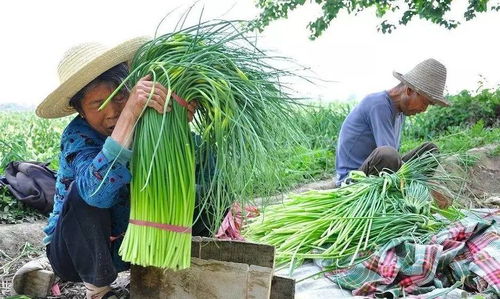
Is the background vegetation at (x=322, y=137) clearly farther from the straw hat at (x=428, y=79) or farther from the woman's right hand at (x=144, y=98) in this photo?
the straw hat at (x=428, y=79)

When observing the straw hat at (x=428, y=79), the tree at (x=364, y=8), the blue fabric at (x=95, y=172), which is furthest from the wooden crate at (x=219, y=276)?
the tree at (x=364, y=8)

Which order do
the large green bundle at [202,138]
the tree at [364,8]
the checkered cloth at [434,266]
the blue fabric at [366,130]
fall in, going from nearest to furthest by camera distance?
the large green bundle at [202,138] < the checkered cloth at [434,266] < the blue fabric at [366,130] < the tree at [364,8]

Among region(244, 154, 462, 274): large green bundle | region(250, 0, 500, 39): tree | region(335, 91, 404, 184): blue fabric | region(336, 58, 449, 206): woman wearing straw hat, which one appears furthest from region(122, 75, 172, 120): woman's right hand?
region(250, 0, 500, 39): tree

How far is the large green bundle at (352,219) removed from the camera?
2741mm

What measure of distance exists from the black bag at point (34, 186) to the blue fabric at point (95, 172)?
1.35 metres

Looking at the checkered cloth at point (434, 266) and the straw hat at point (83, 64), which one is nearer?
the straw hat at point (83, 64)

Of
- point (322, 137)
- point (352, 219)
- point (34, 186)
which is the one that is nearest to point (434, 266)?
point (352, 219)

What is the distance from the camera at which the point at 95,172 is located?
6.02 ft

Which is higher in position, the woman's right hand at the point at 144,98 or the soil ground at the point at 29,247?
the woman's right hand at the point at 144,98

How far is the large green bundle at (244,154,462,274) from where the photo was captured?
2.74m

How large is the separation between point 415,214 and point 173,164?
148cm

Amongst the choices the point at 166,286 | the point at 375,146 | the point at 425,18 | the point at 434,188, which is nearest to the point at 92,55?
the point at 166,286

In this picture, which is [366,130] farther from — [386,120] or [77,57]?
[77,57]

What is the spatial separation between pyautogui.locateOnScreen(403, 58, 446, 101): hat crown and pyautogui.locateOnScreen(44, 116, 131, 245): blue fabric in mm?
2196
